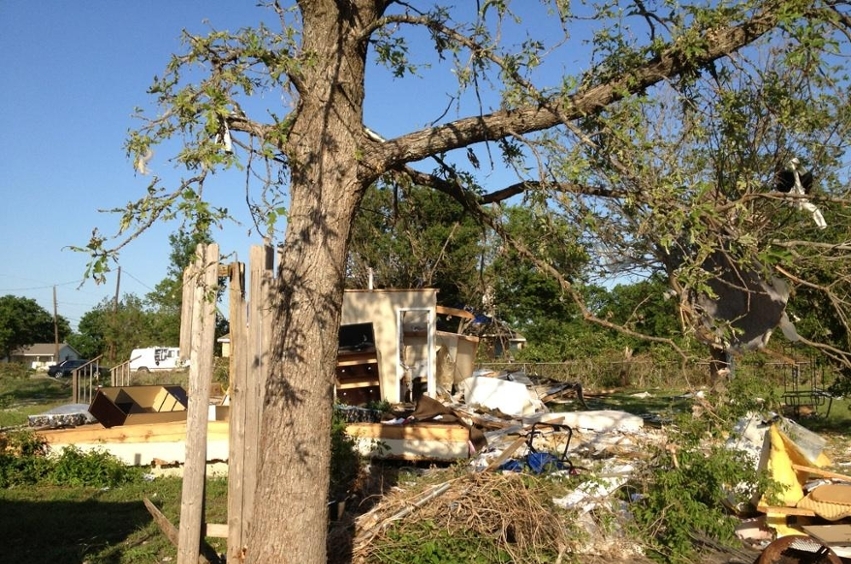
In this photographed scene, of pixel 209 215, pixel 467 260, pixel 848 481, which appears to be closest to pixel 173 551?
pixel 209 215

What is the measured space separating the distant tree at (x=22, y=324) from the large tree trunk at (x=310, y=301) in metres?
53.8

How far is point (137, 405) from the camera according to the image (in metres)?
11.9

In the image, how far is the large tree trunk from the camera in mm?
4859

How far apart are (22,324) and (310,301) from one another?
63038 millimetres

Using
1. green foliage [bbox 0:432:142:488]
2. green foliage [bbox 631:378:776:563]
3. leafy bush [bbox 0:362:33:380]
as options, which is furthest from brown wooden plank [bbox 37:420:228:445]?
leafy bush [bbox 0:362:33:380]

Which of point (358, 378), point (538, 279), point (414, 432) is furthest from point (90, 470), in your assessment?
point (538, 279)

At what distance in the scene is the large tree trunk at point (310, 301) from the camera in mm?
4859

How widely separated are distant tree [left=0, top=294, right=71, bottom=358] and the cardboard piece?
45.8 meters

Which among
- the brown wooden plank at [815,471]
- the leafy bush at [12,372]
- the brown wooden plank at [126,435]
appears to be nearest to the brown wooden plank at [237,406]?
the brown wooden plank at [126,435]

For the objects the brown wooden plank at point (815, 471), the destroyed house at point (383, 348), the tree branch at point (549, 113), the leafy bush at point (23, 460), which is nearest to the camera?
the tree branch at point (549, 113)

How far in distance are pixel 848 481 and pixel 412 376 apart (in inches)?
415

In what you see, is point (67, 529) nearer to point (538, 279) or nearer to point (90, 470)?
point (90, 470)

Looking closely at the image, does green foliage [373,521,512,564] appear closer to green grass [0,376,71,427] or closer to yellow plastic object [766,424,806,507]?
yellow plastic object [766,424,806,507]

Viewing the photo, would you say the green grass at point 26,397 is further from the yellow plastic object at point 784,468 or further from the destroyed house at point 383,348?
the yellow plastic object at point 784,468
